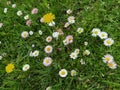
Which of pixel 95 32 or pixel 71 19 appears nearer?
pixel 95 32

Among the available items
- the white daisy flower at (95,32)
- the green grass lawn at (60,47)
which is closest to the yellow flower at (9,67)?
the green grass lawn at (60,47)

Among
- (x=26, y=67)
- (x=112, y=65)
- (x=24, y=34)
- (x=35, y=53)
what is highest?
(x=24, y=34)

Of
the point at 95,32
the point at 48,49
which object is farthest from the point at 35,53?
the point at 95,32

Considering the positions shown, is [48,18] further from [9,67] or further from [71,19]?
[9,67]

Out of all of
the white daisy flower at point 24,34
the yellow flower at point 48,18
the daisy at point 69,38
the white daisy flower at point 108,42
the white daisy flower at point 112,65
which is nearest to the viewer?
the white daisy flower at point 112,65

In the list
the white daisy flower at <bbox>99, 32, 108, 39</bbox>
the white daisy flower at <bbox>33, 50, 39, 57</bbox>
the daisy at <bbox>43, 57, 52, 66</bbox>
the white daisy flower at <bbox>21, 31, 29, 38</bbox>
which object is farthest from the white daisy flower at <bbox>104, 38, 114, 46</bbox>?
the white daisy flower at <bbox>21, 31, 29, 38</bbox>

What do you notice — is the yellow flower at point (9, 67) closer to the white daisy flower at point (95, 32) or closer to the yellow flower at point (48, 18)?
the yellow flower at point (48, 18)

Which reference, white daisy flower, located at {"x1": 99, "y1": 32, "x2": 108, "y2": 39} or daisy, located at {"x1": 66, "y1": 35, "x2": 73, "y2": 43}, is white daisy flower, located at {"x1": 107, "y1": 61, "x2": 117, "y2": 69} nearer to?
white daisy flower, located at {"x1": 99, "y1": 32, "x2": 108, "y2": 39}

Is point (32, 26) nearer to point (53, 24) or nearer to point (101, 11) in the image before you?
point (53, 24)

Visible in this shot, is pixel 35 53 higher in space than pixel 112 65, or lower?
higher

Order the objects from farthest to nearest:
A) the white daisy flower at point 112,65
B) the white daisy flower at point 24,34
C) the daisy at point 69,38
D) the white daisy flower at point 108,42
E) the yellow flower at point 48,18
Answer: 1. the white daisy flower at point 24,34
2. the yellow flower at point 48,18
3. the daisy at point 69,38
4. the white daisy flower at point 108,42
5. the white daisy flower at point 112,65
